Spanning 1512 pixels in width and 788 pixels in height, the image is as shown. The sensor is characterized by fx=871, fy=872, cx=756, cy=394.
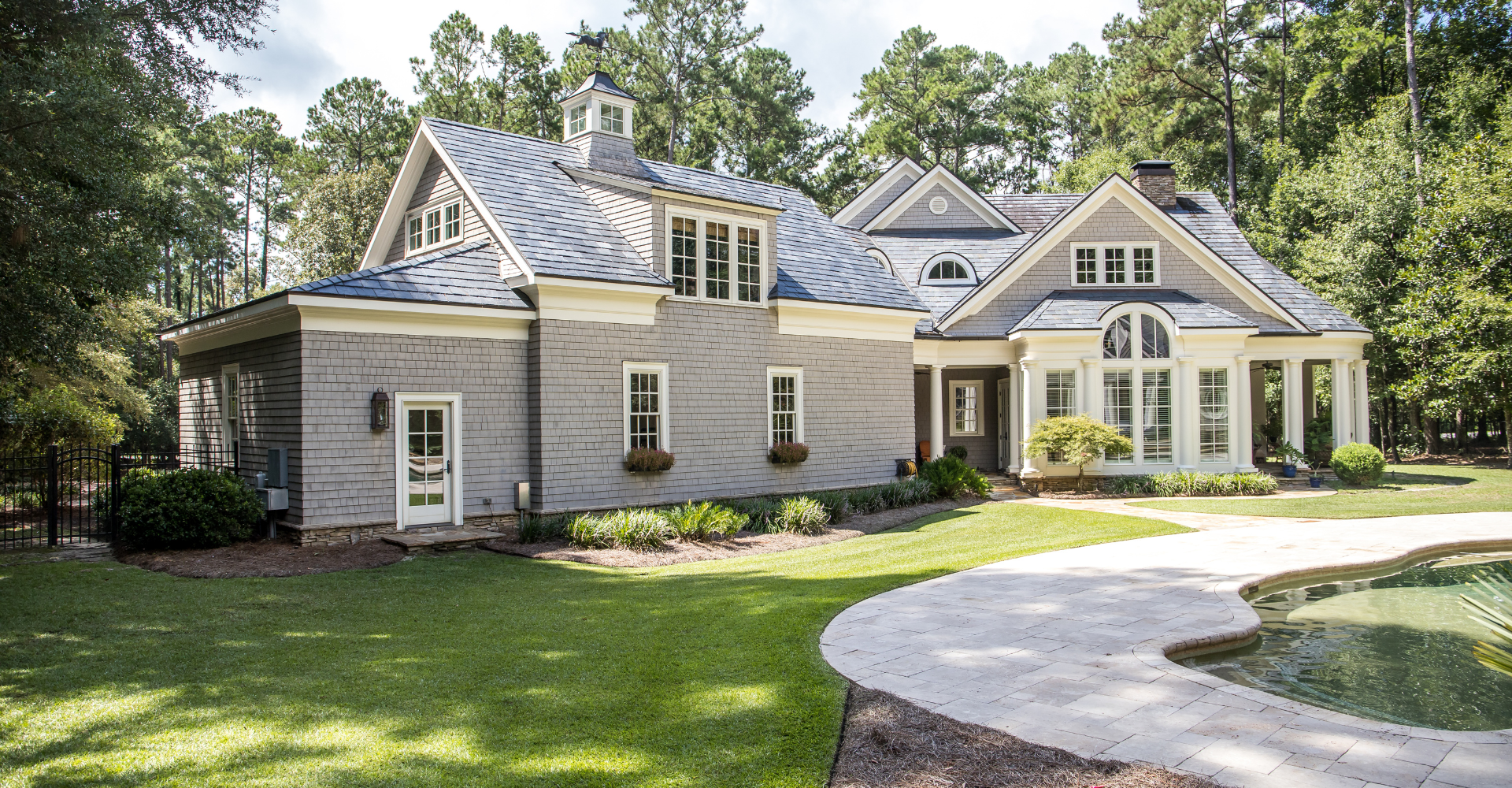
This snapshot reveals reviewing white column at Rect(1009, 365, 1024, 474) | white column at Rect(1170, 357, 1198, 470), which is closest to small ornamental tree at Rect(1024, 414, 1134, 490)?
white column at Rect(1170, 357, 1198, 470)

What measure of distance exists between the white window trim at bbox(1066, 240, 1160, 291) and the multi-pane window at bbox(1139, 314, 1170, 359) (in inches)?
86.9

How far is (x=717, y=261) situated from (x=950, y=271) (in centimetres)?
1052

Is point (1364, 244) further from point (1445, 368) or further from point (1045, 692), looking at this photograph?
point (1045, 692)

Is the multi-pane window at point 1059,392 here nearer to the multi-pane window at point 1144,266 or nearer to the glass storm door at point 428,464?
the multi-pane window at point 1144,266

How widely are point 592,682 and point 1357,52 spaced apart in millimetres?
39725

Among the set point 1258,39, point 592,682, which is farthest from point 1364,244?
point 592,682

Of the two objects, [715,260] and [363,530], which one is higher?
[715,260]

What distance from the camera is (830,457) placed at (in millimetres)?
17734

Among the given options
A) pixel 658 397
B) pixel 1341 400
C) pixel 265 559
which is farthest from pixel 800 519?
pixel 1341 400

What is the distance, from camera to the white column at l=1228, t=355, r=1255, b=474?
65.3 feet

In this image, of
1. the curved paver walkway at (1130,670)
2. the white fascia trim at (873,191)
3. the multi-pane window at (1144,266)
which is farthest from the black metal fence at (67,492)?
the multi-pane window at (1144,266)

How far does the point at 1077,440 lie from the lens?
18.7 m

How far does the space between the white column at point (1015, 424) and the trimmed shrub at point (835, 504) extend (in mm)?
6555

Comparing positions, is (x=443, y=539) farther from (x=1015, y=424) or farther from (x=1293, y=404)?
(x=1293, y=404)
